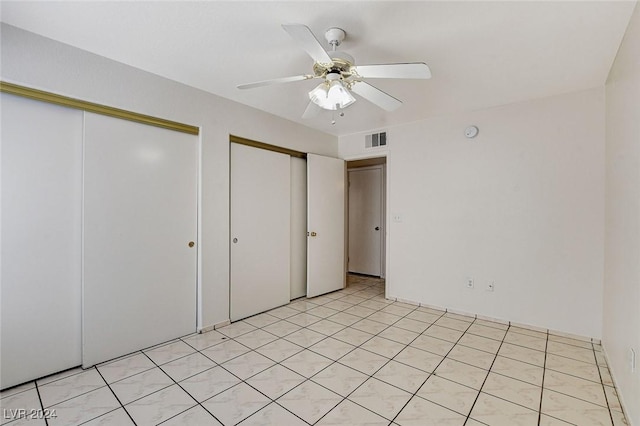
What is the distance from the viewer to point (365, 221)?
585 cm

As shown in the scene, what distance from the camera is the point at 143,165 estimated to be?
8.52 feet

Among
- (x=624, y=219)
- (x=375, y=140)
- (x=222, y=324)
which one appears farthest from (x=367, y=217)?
(x=624, y=219)

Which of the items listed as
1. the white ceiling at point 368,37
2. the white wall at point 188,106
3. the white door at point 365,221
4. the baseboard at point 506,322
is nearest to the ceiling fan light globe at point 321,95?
the white ceiling at point 368,37

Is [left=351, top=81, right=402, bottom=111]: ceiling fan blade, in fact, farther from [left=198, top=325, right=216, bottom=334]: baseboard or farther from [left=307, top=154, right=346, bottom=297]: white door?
[left=198, top=325, right=216, bottom=334]: baseboard

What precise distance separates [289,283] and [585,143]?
355 cm

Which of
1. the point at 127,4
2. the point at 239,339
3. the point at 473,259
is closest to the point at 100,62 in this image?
the point at 127,4

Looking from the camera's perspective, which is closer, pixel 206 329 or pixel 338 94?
pixel 338 94

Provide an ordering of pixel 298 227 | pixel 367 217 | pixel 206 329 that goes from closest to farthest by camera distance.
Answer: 1. pixel 206 329
2. pixel 298 227
3. pixel 367 217

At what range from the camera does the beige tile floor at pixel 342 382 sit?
5.86ft

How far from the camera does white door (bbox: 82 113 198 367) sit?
2328 mm

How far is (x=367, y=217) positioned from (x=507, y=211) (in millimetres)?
2824

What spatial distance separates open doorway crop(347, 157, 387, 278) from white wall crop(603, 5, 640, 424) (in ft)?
10.8

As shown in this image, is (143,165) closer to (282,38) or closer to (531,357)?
(282,38)

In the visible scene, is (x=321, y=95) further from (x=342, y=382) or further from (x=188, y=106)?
(x=342, y=382)
